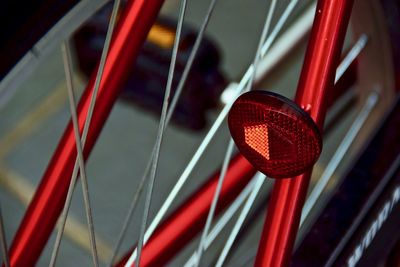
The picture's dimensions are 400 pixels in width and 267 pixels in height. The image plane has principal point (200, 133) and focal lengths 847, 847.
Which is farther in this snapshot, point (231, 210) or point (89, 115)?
point (231, 210)

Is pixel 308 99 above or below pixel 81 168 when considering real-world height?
above

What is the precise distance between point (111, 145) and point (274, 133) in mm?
1265

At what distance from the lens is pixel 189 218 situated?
125 centimetres

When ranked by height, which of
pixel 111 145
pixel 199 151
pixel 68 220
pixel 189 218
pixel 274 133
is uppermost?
pixel 274 133

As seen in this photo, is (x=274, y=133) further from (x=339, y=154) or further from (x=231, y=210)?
(x=339, y=154)

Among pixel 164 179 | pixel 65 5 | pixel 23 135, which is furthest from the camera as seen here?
pixel 23 135

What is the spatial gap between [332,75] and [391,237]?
1.17ft

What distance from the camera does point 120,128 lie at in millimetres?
2172

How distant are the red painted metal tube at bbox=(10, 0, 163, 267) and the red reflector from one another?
27 cm

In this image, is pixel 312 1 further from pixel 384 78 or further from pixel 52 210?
pixel 52 210

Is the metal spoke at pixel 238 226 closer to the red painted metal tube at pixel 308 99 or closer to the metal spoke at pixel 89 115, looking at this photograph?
the red painted metal tube at pixel 308 99

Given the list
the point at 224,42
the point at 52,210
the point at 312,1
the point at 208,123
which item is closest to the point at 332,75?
the point at 52,210

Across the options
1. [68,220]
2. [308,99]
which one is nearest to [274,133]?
[308,99]

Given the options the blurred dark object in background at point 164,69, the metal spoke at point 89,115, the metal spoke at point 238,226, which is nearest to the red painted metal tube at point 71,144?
the metal spoke at point 89,115
